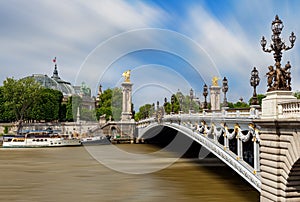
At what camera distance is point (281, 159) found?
12500 millimetres

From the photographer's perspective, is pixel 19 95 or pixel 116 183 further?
pixel 19 95

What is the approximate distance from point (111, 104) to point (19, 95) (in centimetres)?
2515

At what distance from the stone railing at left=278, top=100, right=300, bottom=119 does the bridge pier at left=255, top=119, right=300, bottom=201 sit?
30cm

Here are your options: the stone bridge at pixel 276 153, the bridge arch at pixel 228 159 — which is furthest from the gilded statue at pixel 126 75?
the stone bridge at pixel 276 153

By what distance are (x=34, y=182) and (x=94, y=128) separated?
4250 centimetres

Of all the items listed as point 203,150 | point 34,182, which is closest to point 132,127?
point 203,150

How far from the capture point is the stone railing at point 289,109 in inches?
462

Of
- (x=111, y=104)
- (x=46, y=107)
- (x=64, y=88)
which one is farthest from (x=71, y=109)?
(x=64, y=88)

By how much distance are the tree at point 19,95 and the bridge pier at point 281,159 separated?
60.2 metres

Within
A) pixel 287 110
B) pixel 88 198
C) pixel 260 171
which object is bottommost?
pixel 88 198

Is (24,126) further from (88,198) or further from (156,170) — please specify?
(88,198)

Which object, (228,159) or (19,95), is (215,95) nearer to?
(228,159)

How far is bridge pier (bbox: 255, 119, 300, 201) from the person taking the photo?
38.9 feet

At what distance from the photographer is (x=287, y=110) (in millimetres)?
12305
